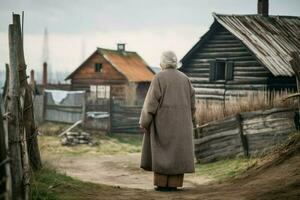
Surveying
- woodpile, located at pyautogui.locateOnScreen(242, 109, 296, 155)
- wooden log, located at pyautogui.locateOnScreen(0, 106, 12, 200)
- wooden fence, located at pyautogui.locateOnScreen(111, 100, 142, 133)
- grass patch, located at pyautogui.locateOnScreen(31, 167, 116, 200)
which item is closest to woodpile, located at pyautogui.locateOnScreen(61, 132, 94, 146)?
wooden fence, located at pyautogui.locateOnScreen(111, 100, 142, 133)

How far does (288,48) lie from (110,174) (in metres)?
9.96

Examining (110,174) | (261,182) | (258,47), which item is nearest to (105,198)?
(261,182)

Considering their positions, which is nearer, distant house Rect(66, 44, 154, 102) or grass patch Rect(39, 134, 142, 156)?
grass patch Rect(39, 134, 142, 156)

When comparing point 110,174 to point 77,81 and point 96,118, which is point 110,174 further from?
point 77,81

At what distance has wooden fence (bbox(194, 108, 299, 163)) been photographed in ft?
37.9

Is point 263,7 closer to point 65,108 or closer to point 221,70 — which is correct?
point 221,70

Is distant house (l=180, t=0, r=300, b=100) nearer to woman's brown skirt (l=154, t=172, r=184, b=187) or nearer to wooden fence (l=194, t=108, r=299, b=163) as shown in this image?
wooden fence (l=194, t=108, r=299, b=163)

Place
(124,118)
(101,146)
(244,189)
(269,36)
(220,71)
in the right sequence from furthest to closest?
(124,118)
(220,71)
(269,36)
(101,146)
(244,189)

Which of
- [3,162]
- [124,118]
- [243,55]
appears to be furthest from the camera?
[124,118]

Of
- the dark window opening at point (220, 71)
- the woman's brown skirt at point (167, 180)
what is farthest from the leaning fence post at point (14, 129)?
the dark window opening at point (220, 71)

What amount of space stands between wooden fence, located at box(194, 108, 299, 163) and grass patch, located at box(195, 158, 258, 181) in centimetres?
35

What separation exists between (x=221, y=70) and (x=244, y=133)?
371 inches

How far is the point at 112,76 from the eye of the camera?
101 ft

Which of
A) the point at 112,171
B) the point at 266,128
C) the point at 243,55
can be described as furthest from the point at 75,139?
the point at 266,128
